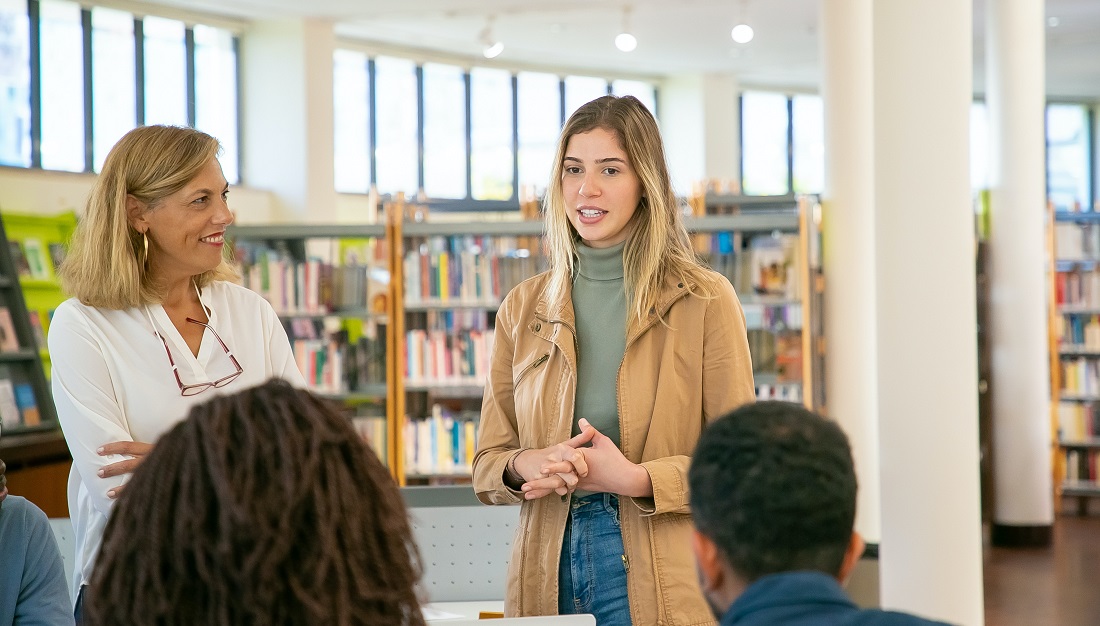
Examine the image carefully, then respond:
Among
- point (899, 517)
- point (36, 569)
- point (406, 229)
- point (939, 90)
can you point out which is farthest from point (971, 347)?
point (406, 229)

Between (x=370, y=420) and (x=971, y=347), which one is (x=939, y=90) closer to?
(x=971, y=347)

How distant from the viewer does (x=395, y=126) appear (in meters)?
13.2

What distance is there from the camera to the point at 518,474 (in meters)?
1.97

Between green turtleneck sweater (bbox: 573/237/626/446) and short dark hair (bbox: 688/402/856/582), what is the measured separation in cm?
77

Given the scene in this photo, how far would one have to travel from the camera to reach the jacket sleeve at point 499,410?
2070mm

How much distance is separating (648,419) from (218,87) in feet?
33.9

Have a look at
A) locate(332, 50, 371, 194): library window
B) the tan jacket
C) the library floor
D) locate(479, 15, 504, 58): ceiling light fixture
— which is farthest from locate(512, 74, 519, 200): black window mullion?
the tan jacket

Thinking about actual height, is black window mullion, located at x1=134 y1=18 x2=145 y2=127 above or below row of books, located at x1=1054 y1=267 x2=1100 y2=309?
above

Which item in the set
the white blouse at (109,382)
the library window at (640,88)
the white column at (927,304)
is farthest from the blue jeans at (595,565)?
the library window at (640,88)

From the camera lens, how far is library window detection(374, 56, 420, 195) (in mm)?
13023

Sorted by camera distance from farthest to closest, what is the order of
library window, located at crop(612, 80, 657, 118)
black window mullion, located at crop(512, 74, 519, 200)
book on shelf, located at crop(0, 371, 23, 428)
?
1. library window, located at crop(612, 80, 657, 118)
2. black window mullion, located at crop(512, 74, 519, 200)
3. book on shelf, located at crop(0, 371, 23, 428)

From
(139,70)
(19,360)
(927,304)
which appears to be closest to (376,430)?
(19,360)

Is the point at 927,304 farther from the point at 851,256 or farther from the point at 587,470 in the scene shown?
the point at 851,256

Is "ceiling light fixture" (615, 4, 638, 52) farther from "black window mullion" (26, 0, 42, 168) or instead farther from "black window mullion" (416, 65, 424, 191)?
"black window mullion" (26, 0, 42, 168)
